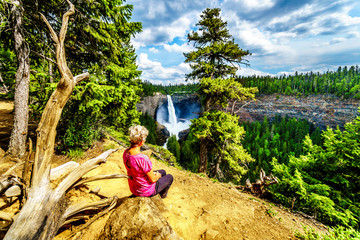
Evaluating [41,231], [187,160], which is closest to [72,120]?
[41,231]

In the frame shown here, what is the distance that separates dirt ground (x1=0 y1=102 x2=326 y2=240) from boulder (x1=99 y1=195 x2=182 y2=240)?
1.11 feet

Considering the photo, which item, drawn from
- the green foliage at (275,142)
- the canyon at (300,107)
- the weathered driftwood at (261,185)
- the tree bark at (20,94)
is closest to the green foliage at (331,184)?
the weathered driftwood at (261,185)

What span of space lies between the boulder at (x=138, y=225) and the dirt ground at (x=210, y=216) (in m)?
0.34

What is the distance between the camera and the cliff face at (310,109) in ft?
251

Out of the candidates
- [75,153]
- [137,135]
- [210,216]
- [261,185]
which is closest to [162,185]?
[210,216]

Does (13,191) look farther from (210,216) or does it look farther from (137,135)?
(210,216)

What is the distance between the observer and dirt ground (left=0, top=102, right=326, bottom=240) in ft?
9.30

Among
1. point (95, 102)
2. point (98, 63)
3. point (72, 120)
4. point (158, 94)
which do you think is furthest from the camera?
point (158, 94)

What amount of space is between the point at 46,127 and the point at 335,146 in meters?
8.81

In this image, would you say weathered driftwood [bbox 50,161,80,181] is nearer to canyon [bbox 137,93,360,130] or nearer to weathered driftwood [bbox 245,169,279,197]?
weathered driftwood [bbox 245,169,279,197]

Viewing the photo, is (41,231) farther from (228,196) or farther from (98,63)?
(98,63)

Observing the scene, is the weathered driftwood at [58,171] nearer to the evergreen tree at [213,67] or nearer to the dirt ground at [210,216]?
the dirt ground at [210,216]

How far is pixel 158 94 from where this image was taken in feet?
225

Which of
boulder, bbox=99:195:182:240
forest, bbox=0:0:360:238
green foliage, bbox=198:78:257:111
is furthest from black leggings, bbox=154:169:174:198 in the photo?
green foliage, bbox=198:78:257:111
